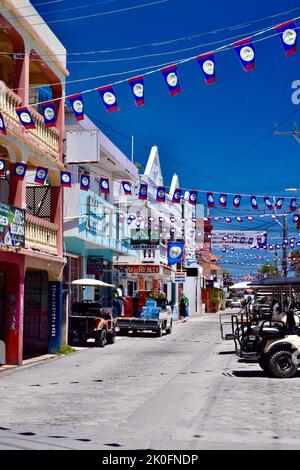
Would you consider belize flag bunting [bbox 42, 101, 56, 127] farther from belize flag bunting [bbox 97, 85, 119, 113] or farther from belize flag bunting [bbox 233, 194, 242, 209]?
belize flag bunting [bbox 233, 194, 242, 209]

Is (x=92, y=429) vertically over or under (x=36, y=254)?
under

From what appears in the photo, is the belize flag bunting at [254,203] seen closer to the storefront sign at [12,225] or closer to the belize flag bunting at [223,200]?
the belize flag bunting at [223,200]

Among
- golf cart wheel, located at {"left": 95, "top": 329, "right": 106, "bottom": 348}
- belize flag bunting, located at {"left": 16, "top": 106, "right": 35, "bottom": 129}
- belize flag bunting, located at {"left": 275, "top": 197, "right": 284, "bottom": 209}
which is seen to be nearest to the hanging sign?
belize flag bunting, located at {"left": 275, "top": 197, "right": 284, "bottom": 209}

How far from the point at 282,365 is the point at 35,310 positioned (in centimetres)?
1098

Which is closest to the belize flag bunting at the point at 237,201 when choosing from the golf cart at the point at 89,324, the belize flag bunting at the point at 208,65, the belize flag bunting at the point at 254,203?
the belize flag bunting at the point at 254,203

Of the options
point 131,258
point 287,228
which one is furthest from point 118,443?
point 287,228

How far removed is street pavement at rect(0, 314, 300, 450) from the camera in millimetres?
8615

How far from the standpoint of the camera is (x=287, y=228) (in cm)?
5109

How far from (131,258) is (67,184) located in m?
21.7

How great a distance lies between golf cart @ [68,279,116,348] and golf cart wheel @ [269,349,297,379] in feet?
37.0

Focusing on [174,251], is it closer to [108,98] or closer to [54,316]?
[54,316]

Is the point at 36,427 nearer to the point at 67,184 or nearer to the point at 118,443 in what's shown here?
the point at 118,443

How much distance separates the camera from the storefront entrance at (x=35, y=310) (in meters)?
23.5
